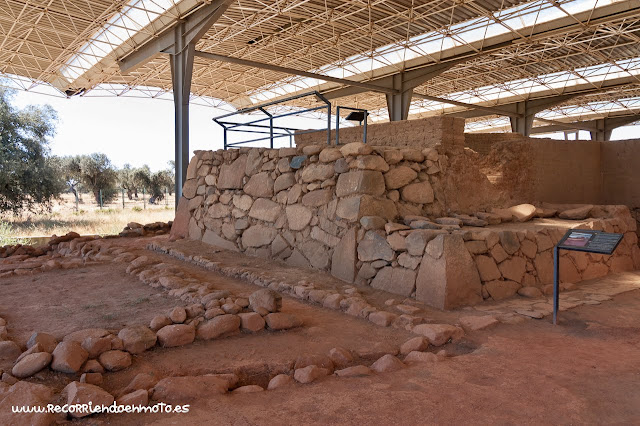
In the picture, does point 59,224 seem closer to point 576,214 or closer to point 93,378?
point 93,378

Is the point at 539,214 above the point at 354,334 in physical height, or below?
above

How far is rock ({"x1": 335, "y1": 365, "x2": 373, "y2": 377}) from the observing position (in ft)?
9.69

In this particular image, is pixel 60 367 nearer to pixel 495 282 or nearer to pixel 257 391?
pixel 257 391

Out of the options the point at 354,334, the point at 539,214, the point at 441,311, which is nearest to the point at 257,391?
the point at 354,334

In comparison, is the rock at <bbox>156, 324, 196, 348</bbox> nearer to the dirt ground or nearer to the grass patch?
the dirt ground

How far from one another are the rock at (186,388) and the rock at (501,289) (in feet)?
10.9

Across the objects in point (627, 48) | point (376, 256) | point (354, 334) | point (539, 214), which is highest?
point (627, 48)

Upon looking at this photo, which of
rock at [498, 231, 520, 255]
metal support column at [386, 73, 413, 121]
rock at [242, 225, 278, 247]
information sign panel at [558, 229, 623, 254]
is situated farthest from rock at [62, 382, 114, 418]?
metal support column at [386, 73, 413, 121]

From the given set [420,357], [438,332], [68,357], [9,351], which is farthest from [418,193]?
[9,351]

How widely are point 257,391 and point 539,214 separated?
19.1ft

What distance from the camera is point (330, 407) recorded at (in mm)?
2467

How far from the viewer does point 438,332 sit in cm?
367

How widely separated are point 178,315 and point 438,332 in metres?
2.24

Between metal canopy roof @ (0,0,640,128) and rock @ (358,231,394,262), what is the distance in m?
8.63
